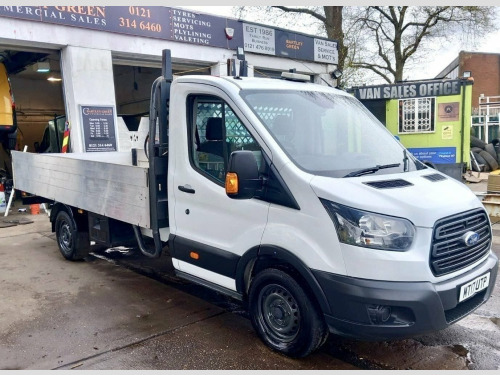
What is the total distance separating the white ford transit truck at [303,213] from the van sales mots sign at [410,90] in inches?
302

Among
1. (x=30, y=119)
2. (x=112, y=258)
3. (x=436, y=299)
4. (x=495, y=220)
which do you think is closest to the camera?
(x=436, y=299)

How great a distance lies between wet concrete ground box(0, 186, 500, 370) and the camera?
11.2 ft

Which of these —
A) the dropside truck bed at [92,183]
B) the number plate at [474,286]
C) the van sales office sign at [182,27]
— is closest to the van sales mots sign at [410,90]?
the van sales office sign at [182,27]

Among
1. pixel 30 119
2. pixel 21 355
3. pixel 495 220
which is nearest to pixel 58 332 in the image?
pixel 21 355

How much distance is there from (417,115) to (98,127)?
317 inches

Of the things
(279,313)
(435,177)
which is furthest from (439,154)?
(279,313)

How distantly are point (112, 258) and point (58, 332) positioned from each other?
2.54 meters

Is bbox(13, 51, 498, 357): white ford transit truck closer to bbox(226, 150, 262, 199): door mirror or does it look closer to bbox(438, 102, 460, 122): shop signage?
bbox(226, 150, 262, 199): door mirror

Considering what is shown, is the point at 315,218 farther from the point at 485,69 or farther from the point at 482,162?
the point at 485,69

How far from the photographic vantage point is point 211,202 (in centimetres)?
375

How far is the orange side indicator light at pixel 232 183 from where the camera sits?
3264 millimetres

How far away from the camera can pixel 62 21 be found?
805 centimetres

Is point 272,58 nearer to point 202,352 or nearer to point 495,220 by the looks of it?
point 495,220

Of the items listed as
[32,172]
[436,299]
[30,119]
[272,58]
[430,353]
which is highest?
[272,58]
